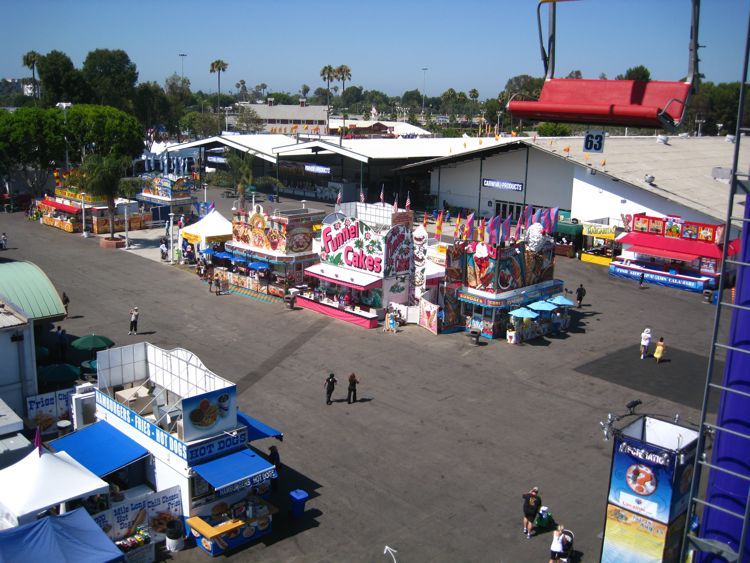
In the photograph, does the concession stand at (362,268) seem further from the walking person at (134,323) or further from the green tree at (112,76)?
the green tree at (112,76)

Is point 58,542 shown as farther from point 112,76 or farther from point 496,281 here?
point 112,76

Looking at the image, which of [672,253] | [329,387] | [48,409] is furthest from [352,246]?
[672,253]

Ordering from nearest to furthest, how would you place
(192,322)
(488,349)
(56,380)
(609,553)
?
(609,553) → (56,380) → (488,349) → (192,322)

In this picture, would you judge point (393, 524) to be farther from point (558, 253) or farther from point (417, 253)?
point (558, 253)


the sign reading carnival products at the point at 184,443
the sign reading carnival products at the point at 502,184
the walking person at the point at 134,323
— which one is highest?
the sign reading carnival products at the point at 502,184

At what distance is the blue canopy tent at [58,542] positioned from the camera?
13312 mm

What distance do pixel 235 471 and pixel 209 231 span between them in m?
26.9

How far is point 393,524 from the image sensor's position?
56.8 feet

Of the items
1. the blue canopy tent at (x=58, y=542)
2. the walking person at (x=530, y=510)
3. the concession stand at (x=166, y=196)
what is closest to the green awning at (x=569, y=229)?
the concession stand at (x=166, y=196)

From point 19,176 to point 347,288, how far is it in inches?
1805

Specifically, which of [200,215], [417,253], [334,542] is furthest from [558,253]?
[334,542]

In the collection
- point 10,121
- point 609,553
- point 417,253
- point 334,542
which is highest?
point 10,121

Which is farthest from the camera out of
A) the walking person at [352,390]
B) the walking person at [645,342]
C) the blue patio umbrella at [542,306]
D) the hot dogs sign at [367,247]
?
the hot dogs sign at [367,247]

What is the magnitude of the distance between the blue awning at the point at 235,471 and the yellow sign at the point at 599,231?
36398 mm
